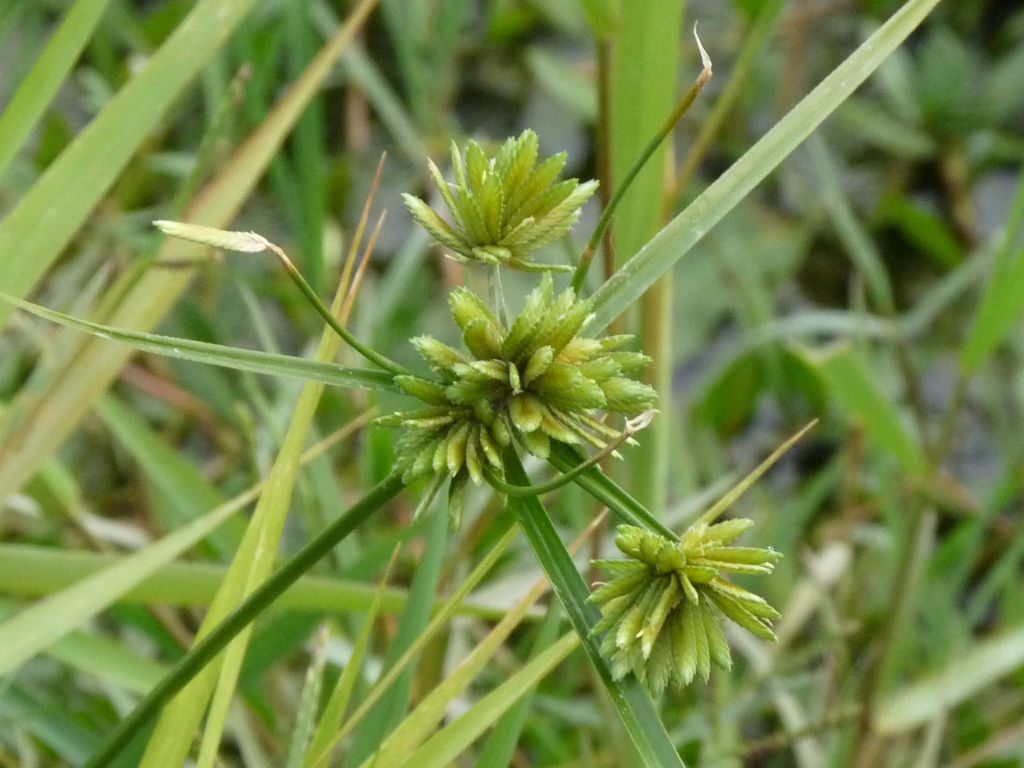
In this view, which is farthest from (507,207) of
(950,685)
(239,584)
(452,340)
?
(452,340)

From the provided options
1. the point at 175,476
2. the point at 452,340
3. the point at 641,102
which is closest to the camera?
the point at 641,102

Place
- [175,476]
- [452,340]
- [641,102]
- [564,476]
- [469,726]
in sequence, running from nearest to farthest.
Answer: [564,476] → [469,726] → [641,102] → [175,476] → [452,340]

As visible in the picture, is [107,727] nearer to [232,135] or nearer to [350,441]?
[350,441]

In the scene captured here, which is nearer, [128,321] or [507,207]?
[507,207]

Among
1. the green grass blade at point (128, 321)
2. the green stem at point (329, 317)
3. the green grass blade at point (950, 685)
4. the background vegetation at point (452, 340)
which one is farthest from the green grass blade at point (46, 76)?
the green grass blade at point (950, 685)

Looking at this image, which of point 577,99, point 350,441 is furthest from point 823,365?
point 577,99

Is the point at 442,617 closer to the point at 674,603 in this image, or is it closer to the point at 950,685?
the point at 674,603

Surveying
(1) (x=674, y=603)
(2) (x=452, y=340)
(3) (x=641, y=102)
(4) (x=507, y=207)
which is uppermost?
(2) (x=452, y=340)
